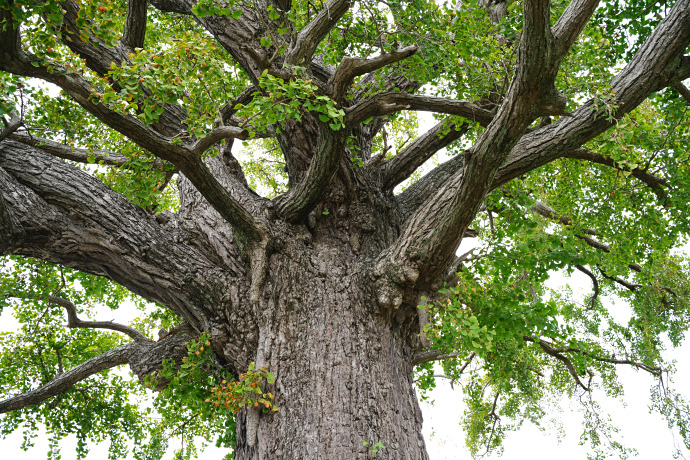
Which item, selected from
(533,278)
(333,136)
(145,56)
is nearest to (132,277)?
(145,56)

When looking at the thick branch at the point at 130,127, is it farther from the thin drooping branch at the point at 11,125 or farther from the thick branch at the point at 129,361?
the thick branch at the point at 129,361

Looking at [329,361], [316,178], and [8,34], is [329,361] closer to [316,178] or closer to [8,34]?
[316,178]

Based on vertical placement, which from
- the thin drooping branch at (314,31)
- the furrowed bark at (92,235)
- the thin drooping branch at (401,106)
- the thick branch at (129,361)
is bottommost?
the thick branch at (129,361)

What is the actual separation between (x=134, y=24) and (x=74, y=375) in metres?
4.11

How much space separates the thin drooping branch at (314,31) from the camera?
12.5 ft

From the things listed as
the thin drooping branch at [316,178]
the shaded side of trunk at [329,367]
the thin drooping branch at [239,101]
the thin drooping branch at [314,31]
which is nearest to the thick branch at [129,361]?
the shaded side of trunk at [329,367]

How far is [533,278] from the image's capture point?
215 inches

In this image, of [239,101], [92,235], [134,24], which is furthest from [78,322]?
[134,24]

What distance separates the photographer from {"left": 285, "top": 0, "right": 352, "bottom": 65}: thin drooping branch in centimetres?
382

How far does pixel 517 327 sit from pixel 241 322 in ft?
8.96

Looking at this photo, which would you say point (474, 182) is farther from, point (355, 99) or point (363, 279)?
point (355, 99)

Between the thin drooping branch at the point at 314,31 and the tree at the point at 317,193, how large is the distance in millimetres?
22

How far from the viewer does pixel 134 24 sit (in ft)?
16.6

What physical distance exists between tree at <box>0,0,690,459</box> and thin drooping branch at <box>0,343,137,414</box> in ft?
0.10
